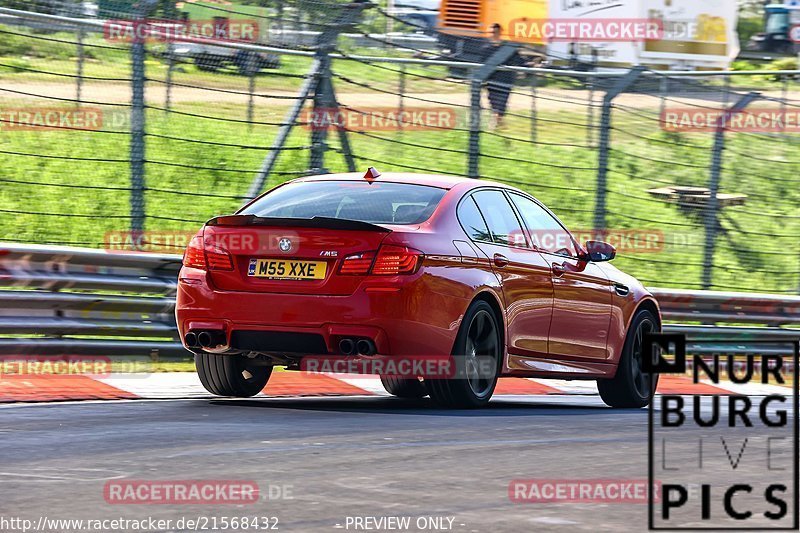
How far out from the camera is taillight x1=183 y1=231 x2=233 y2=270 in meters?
8.98

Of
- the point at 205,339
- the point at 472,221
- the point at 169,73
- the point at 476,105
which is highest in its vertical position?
the point at 169,73

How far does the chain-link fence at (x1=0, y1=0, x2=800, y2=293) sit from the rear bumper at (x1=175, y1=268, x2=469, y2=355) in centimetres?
213

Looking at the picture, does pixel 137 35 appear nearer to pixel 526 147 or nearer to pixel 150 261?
pixel 150 261

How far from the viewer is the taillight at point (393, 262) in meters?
8.66

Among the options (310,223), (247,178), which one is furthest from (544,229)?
(247,178)

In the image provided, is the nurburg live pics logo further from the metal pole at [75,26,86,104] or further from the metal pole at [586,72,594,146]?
the metal pole at [586,72,594,146]

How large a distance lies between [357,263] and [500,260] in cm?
116

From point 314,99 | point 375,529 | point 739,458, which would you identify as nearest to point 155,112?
point 314,99

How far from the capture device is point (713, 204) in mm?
15758

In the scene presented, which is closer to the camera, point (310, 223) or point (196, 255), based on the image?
point (310, 223)

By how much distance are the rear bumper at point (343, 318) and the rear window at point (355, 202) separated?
55 cm

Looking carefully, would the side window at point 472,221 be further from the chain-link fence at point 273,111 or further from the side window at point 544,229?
the chain-link fence at point 273,111

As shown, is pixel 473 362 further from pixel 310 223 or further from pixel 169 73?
pixel 169 73

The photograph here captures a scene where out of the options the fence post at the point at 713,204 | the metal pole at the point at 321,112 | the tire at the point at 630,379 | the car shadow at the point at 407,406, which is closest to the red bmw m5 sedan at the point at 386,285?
the car shadow at the point at 407,406
